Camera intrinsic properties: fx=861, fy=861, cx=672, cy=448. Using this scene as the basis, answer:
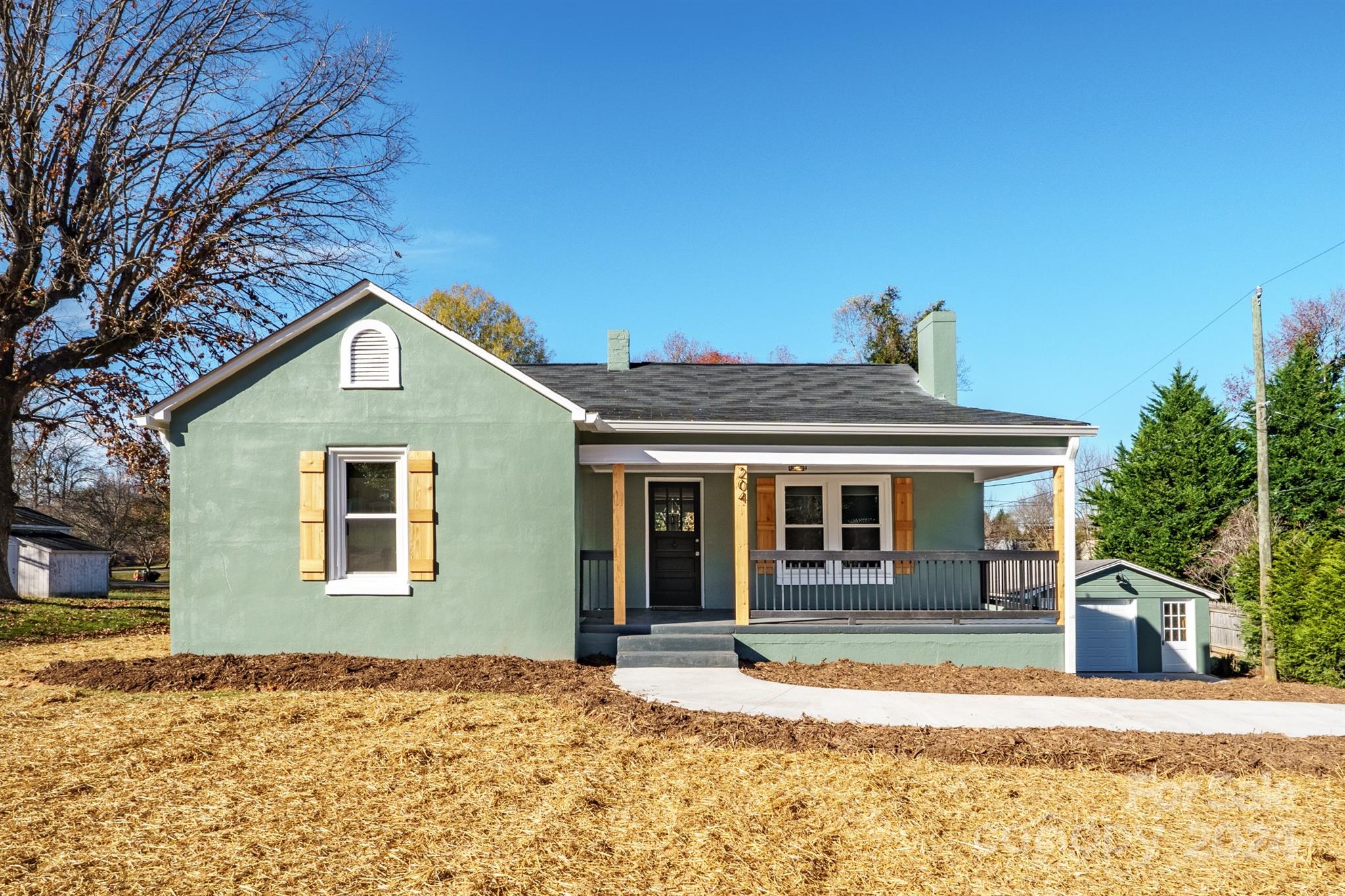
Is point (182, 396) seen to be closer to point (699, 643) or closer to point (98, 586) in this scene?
point (699, 643)

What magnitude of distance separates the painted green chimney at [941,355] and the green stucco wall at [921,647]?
431 cm

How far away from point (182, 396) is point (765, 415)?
6.87m

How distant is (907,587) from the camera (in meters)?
12.9

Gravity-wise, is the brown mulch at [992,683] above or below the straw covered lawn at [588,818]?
below

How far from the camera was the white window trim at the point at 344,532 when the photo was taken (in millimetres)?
9969

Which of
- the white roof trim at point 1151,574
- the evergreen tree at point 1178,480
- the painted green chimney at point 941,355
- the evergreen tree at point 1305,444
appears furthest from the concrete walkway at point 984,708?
the evergreen tree at point 1305,444

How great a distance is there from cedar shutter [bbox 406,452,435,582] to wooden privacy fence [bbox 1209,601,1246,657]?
18172 mm

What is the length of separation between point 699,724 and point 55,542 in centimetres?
2564

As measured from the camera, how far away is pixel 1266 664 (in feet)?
47.8

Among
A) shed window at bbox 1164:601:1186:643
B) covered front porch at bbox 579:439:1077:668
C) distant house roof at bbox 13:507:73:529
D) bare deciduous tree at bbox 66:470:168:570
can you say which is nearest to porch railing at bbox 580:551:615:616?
covered front porch at bbox 579:439:1077:668

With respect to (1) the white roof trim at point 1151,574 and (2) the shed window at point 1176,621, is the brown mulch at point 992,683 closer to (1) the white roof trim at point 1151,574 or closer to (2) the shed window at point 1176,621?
(1) the white roof trim at point 1151,574

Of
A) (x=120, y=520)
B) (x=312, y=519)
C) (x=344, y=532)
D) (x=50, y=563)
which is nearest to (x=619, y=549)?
(x=344, y=532)

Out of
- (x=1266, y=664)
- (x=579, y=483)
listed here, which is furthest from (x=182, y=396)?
(x=1266, y=664)

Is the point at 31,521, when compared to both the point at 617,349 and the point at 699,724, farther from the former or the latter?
the point at 699,724
